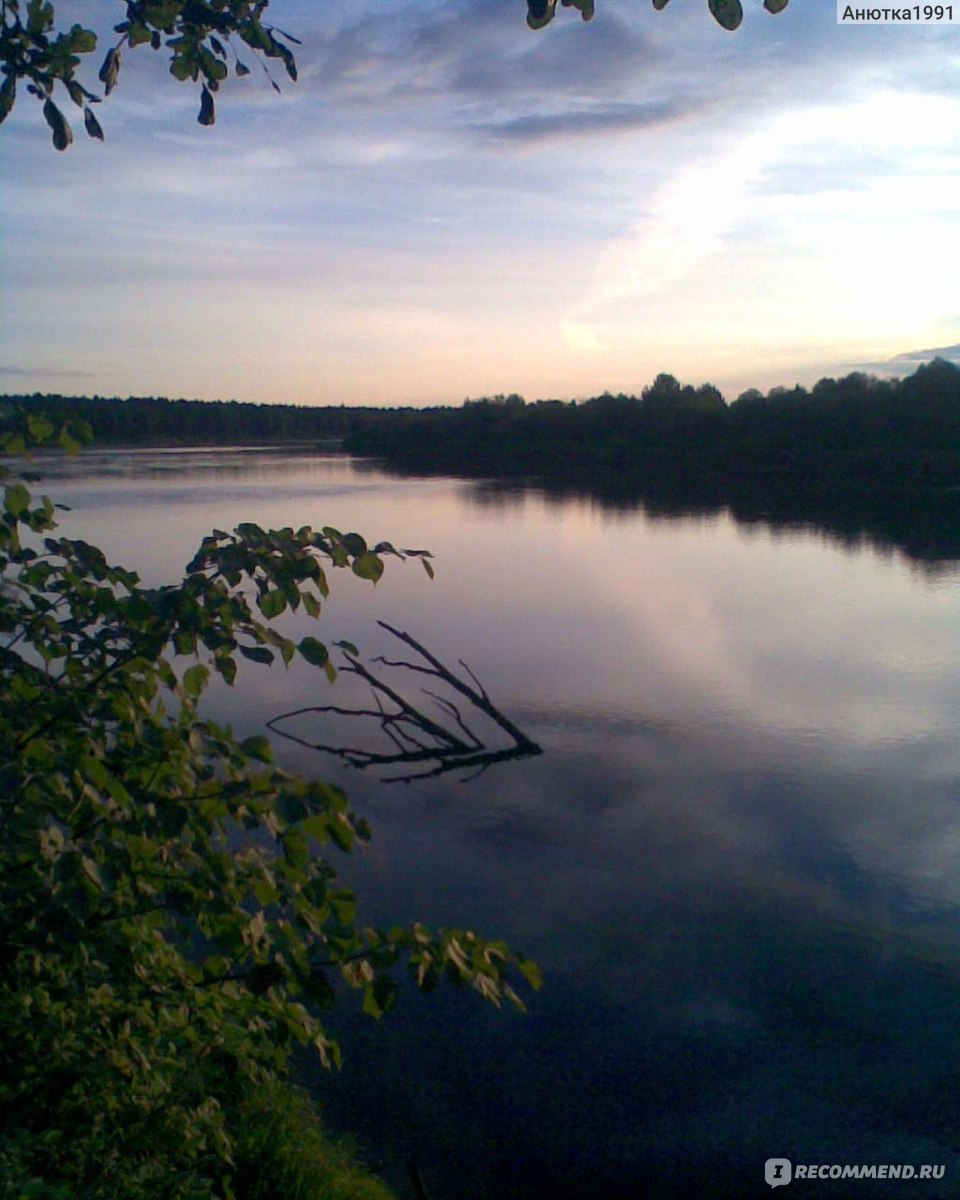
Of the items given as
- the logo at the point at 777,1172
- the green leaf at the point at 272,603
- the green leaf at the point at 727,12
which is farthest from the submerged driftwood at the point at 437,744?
the green leaf at the point at 727,12

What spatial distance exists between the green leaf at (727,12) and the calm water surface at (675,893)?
404cm

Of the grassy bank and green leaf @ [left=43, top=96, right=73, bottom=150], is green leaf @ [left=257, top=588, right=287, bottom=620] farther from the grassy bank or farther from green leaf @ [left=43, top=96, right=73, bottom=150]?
the grassy bank

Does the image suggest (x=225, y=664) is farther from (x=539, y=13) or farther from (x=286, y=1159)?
(x=286, y=1159)

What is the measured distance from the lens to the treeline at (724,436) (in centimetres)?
3247

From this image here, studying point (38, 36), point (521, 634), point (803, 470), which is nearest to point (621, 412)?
point (803, 470)

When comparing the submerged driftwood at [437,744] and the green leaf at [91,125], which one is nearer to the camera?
the green leaf at [91,125]

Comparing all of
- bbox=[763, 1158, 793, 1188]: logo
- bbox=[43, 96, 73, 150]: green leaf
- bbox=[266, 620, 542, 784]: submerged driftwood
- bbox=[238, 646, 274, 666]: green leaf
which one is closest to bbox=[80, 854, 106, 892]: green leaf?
bbox=[238, 646, 274, 666]: green leaf

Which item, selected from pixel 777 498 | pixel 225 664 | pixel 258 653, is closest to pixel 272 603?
pixel 258 653

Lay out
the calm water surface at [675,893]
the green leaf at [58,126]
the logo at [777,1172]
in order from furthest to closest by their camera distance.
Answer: the calm water surface at [675,893], the logo at [777,1172], the green leaf at [58,126]

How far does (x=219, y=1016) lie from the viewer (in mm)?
2840

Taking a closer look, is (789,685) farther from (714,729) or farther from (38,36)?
(38,36)

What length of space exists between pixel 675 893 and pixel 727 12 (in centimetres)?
527

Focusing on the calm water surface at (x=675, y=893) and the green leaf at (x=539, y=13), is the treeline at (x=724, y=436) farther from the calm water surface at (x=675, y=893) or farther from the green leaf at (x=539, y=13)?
the green leaf at (x=539, y=13)

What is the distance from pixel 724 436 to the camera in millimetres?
37562
